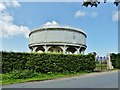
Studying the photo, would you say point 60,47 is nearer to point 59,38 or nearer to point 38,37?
point 59,38

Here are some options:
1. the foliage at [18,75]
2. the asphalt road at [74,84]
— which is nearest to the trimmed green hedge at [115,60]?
the foliage at [18,75]

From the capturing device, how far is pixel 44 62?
2445 centimetres

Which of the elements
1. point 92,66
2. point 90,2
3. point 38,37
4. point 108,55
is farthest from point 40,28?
point 90,2

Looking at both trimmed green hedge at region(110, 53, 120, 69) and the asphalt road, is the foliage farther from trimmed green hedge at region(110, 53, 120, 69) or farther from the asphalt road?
trimmed green hedge at region(110, 53, 120, 69)

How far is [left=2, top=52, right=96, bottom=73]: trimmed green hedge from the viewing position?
22797 millimetres

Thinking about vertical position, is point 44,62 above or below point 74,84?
above

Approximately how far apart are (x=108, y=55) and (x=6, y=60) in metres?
18.8

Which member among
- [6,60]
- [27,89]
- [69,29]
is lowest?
[27,89]

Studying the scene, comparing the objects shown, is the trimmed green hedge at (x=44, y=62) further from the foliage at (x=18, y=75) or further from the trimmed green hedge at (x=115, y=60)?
the trimmed green hedge at (x=115, y=60)

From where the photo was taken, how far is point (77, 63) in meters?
26.7

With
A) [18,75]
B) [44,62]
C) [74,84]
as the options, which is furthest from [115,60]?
[74,84]

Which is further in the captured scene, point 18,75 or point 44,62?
point 44,62

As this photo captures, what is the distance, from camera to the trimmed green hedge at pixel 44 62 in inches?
898

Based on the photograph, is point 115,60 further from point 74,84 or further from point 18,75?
point 74,84
